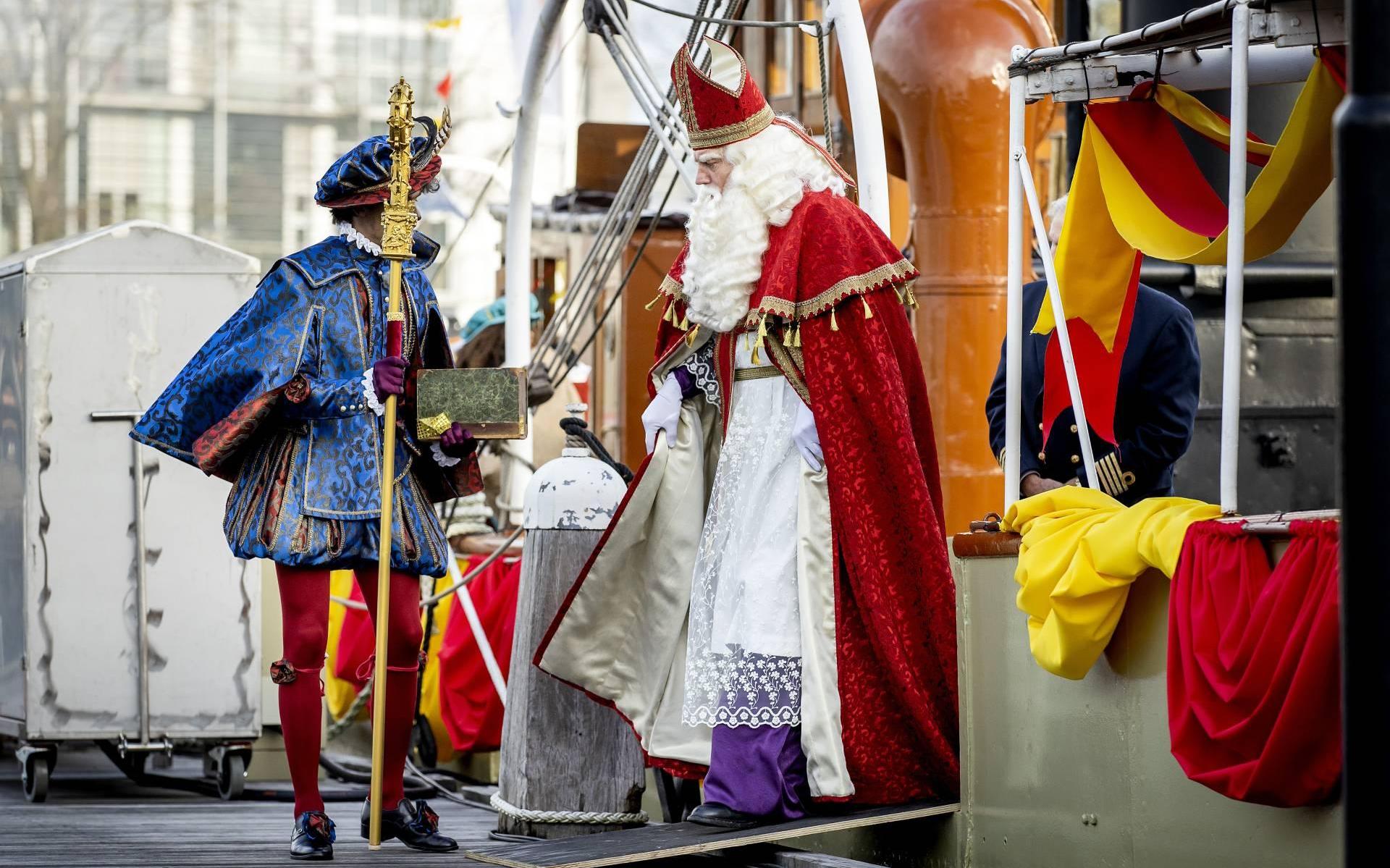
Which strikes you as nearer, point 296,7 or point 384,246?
point 384,246

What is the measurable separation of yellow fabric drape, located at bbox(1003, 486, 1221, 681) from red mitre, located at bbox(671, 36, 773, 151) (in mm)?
1339

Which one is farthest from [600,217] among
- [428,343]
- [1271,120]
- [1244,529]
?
[1244,529]

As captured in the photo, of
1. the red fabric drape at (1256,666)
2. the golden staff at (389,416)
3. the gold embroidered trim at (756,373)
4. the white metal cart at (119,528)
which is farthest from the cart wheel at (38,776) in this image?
the red fabric drape at (1256,666)

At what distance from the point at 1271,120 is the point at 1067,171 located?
1.18 metres

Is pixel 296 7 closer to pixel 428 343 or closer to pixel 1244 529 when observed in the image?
pixel 428 343

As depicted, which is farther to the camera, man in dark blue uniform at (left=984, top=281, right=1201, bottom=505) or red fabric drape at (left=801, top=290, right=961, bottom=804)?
man in dark blue uniform at (left=984, top=281, right=1201, bottom=505)

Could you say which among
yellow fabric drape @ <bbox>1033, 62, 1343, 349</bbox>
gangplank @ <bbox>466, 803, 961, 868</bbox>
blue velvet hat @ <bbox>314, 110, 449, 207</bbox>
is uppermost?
blue velvet hat @ <bbox>314, 110, 449, 207</bbox>

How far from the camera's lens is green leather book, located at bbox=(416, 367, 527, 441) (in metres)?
5.00

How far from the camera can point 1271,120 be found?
7395mm

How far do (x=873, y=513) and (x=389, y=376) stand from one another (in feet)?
4.19

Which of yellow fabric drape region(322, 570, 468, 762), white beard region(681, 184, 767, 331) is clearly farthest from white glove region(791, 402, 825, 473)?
yellow fabric drape region(322, 570, 468, 762)

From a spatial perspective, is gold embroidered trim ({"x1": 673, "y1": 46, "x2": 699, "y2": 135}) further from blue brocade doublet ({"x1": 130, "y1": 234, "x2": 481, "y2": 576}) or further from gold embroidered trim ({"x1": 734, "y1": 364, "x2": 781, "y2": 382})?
blue brocade doublet ({"x1": 130, "y1": 234, "x2": 481, "y2": 576})

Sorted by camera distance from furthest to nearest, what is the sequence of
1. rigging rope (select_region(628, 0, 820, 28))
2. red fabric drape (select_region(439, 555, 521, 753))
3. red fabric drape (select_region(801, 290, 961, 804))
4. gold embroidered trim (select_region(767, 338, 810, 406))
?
1. red fabric drape (select_region(439, 555, 521, 753))
2. rigging rope (select_region(628, 0, 820, 28))
3. gold embroidered trim (select_region(767, 338, 810, 406))
4. red fabric drape (select_region(801, 290, 961, 804))

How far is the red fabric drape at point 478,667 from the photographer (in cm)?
737
